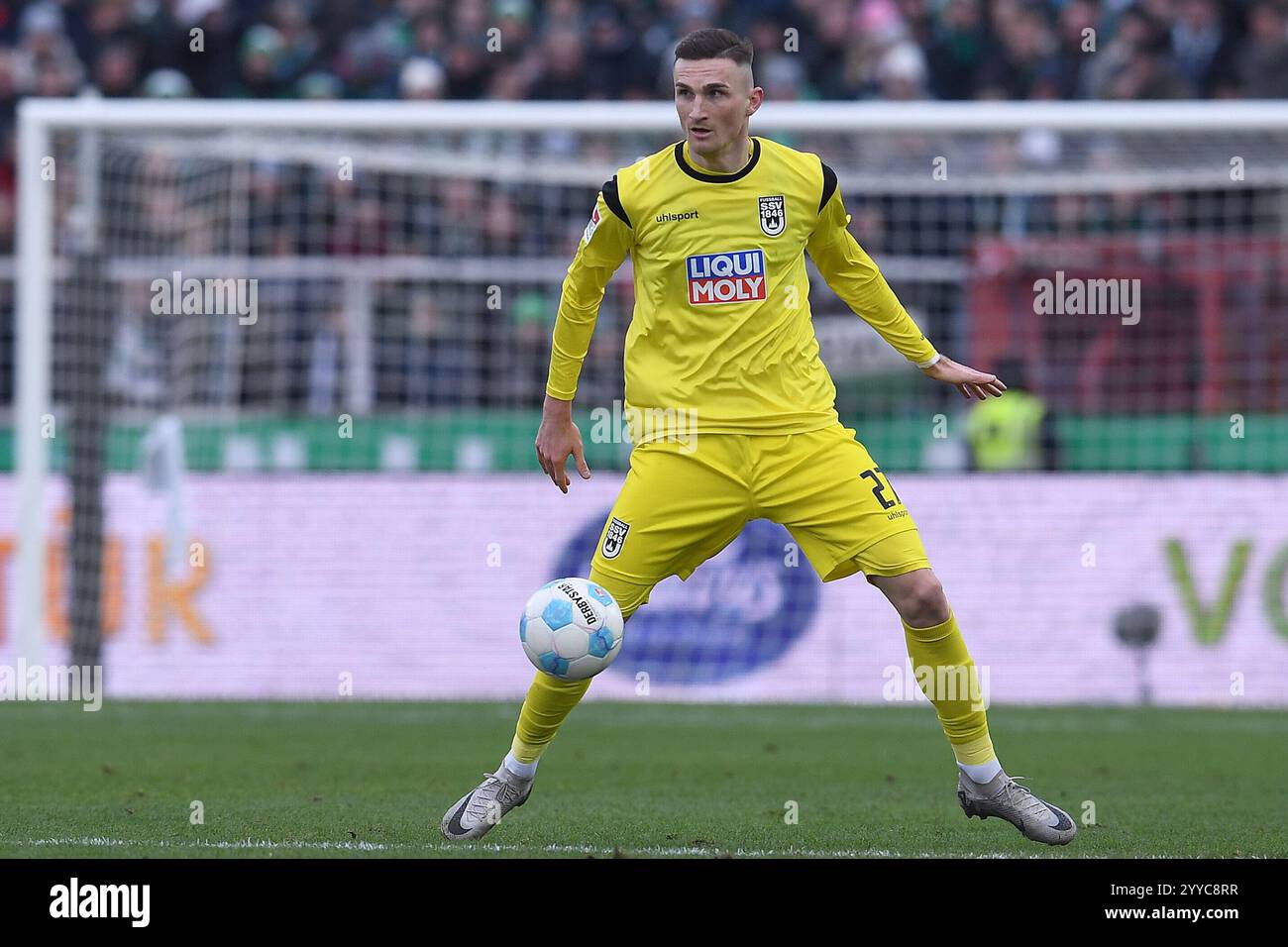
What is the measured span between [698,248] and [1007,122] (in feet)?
19.6

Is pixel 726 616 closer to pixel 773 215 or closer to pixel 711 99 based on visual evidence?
pixel 773 215

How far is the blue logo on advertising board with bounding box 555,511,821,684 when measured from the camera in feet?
39.9

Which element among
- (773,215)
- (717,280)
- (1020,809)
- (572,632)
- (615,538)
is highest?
(773,215)

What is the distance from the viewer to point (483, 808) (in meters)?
6.18

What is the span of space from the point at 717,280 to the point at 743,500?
27.0 inches

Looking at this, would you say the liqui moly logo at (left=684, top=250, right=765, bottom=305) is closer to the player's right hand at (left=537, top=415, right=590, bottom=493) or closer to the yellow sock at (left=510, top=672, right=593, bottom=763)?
the player's right hand at (left=537, top=415, right=590, bottom=493)
